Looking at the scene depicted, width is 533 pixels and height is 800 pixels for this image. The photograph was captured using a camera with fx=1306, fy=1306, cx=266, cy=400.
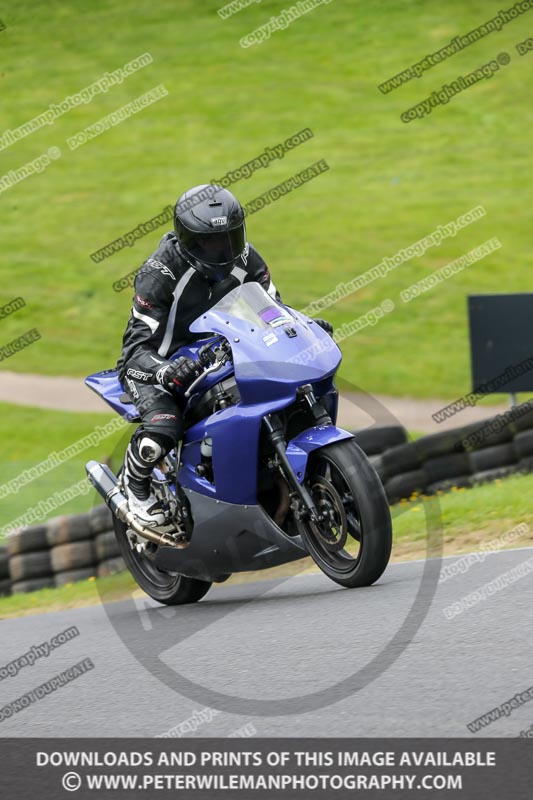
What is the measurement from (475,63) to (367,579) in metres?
30.2

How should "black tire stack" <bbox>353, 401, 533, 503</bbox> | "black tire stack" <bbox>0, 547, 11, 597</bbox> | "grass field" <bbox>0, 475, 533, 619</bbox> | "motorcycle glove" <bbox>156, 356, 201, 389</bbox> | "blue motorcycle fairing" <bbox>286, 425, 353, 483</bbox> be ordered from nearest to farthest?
"blue motorcycle fairing" <bbox>286, 425, 353, 483</bbox> < "motorcycle glove" <bbox>156, 356, 201, 389</bbox> < "grass field" <bbox>0, 475, 533, 619</bbox> < "black tire stack" <bbox>0, 547, 11, 597</bbox> < "black tire stack" <bbox>353, 401, 533, 503</bbox>

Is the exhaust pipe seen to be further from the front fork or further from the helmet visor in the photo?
the helmet visor

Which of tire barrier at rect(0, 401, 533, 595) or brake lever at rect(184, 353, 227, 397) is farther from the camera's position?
tire barrier at rect(0, 401, 533, 595)

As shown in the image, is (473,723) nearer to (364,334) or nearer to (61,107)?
(364,334)

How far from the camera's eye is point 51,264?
26.4m

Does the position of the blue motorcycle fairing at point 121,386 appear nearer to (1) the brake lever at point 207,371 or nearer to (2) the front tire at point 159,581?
(1) the brake lever at point 207,371

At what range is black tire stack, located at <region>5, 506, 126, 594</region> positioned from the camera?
994 cm

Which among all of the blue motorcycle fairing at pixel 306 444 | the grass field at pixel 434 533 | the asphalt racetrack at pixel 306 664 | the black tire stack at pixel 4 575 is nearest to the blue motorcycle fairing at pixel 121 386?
the blue motorcycle fairing at pixel 306 444

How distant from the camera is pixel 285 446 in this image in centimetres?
619

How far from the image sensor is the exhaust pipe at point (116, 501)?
6883 millimetres

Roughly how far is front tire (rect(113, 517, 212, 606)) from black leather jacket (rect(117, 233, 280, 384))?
119 centimetres

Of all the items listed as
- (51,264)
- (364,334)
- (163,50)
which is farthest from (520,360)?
(163,50)

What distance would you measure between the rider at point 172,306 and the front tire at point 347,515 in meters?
0.87

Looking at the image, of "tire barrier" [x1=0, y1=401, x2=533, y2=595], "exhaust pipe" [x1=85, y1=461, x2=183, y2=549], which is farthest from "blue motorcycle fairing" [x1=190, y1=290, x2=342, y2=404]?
"tire barrier" [x1=0, y1=401, x2=533, y2=595]
